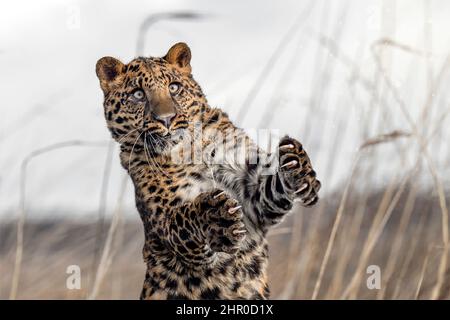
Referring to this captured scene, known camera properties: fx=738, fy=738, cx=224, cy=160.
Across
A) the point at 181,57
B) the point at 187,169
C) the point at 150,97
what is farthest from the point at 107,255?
the point at 181,57

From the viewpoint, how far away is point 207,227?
2.74 metres

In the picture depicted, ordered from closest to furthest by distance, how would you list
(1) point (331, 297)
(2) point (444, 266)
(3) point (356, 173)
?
(2) point (444, 266)
(1) point (331, 297)
(3) point (356, 173)

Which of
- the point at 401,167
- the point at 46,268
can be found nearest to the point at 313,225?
the point at 401,167

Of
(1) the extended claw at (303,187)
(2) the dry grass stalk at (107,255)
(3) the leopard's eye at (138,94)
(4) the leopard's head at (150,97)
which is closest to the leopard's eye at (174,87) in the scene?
(4) the leopard's head at (150,97)

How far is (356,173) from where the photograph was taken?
3520 mm

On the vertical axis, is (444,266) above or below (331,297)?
above

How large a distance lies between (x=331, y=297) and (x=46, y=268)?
4.77ft

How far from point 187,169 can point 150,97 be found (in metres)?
0.37

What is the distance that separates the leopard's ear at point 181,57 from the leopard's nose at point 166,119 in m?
0.34

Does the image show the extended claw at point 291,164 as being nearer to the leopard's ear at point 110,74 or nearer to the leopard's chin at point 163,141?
the leopard's chin at point 163,141

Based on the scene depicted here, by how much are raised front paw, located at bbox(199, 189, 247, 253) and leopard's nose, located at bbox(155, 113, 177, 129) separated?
1.87 feet

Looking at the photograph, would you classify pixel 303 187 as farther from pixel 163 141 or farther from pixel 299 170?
pixel 163 141
